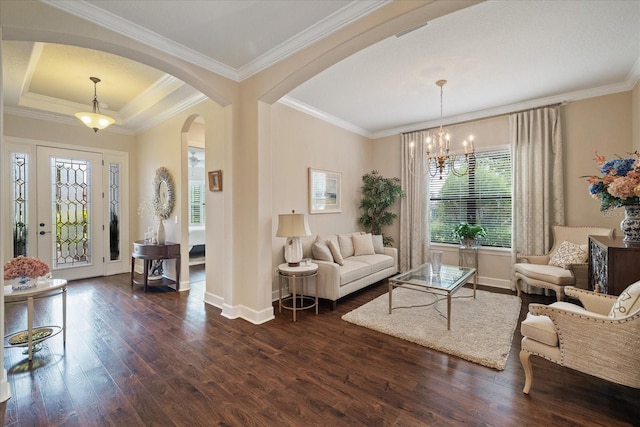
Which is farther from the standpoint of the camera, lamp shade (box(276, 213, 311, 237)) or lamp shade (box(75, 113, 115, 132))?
lamp shade (box(75, 113, 115, 132))

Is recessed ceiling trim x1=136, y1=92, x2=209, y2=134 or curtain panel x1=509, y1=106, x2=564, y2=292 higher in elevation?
recessed ceiling trim x1=136, y1=92, x2=209, y2=134

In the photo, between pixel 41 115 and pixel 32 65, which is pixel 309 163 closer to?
pixel 32 65

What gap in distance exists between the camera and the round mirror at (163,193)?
482 cm

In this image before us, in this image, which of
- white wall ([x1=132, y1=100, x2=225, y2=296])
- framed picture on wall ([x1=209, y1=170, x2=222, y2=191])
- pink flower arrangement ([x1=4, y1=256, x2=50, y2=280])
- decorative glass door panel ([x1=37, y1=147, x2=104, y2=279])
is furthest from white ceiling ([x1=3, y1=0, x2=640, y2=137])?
pink flower arrangement ([x1=4, y1=256, x2=50, y2=280])

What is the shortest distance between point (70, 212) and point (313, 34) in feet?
18.1

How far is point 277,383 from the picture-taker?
2.22 metres

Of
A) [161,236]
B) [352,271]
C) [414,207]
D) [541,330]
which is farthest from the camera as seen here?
[414,207]

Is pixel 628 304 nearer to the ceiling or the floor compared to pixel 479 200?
nearer to the floor

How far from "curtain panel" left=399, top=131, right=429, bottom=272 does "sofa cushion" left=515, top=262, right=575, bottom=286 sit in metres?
1.72

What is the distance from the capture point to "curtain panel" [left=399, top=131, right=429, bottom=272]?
553 cm

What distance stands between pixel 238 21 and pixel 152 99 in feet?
9.07

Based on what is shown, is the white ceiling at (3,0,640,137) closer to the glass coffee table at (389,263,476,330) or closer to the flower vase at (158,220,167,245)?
the flower vase at (158,220,167,245)

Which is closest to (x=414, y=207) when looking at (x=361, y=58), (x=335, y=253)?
(x=335, y=253)

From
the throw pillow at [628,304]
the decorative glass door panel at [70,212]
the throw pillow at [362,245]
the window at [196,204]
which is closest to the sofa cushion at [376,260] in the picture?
the throw pillow at [362,245]
